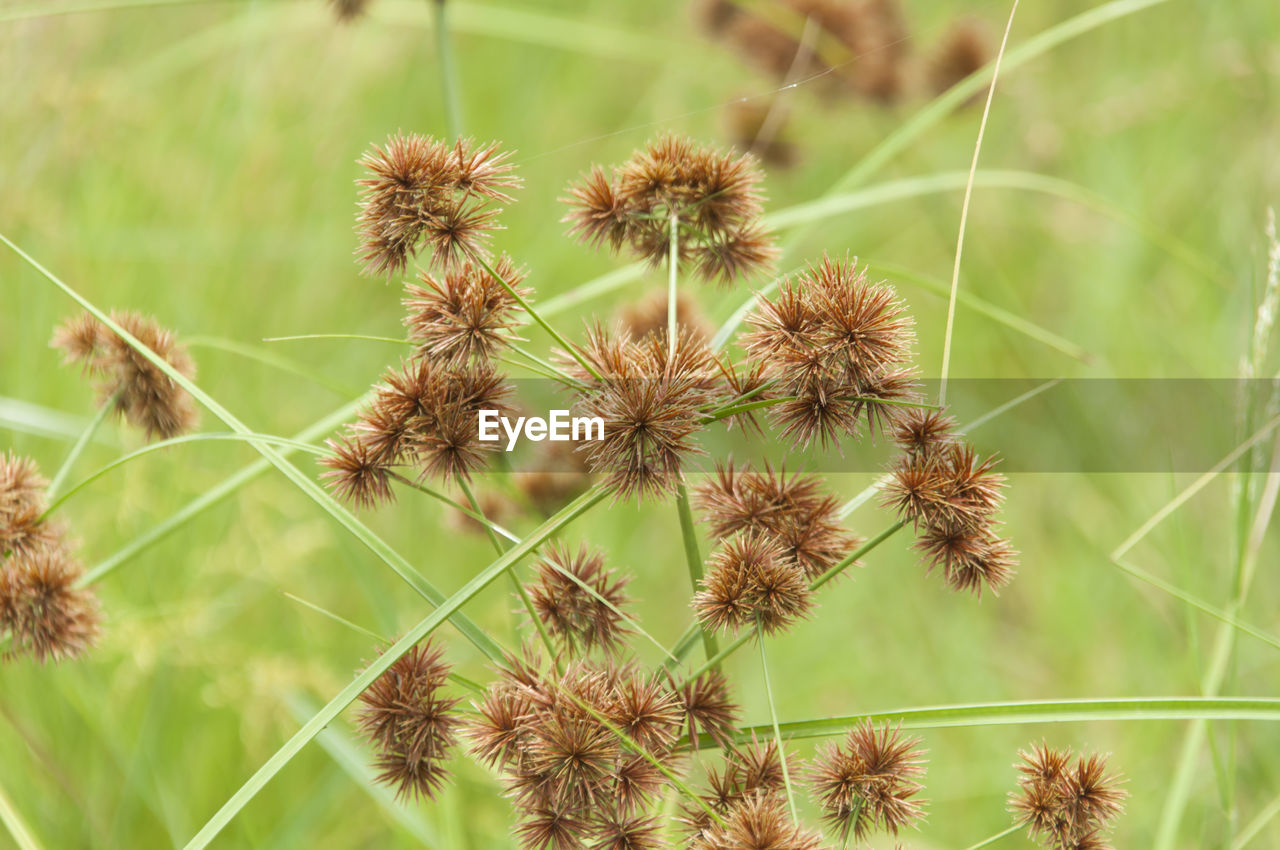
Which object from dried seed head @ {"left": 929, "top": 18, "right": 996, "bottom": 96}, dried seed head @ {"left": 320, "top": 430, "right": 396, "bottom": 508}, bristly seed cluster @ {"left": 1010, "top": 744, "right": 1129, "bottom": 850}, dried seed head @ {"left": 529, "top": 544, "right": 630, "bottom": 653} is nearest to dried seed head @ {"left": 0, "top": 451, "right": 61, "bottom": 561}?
dried seed head @ {"left": 320, "top": 430, "right": 396, "bottom": 508}

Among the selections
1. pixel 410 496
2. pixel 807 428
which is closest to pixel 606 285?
pixel 807 428

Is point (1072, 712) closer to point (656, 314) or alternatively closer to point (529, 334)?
point (656, 314)

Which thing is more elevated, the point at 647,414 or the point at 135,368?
the point at 135,368

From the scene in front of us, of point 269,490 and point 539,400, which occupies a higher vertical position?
point 269,490

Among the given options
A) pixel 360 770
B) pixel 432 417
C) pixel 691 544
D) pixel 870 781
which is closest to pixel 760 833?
pixel 870 781

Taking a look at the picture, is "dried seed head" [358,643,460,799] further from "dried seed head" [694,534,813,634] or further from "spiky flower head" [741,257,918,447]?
"spiky flower head" [741,257,918,447]

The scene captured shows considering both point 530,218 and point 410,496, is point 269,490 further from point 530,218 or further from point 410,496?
point 530,218
